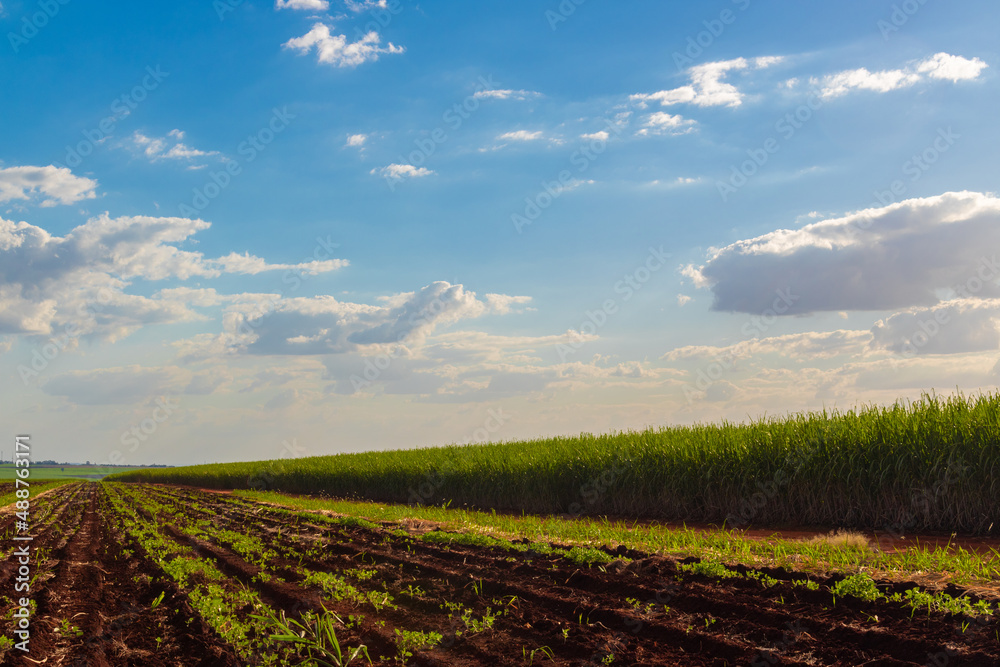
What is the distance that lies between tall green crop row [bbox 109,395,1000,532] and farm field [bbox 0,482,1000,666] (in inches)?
160

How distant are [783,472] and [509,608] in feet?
29.0

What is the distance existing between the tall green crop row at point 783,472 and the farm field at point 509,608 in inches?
160

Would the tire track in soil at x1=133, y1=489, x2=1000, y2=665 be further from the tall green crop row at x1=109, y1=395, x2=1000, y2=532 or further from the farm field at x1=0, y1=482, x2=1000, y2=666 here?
the tall green crop row at x1=109, y1=395, x2=1000, y2=532

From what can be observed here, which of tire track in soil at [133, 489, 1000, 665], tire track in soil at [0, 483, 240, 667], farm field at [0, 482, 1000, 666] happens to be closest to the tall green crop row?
farm field at [0, 482, 1000, 666]

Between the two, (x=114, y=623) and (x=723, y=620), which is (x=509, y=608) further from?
(x=114, y=623)

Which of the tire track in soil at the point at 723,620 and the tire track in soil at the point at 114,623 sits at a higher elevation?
the tire track in soil at the point at 723,620

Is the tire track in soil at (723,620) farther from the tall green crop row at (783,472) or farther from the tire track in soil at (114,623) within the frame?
the tall green crop row at (783,472)

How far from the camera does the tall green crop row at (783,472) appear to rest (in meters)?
10.3

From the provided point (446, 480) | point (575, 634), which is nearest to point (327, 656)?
point (575, 634)

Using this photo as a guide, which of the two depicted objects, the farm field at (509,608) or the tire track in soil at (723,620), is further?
the farm field at (509,608)

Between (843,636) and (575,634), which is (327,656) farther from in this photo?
(843,636)

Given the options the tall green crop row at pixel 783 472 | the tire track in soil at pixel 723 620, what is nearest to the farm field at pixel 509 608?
the tire track in soil at pixel 723 620

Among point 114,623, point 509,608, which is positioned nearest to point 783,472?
point 509,608

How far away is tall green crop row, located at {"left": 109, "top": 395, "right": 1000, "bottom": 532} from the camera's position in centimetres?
1034
